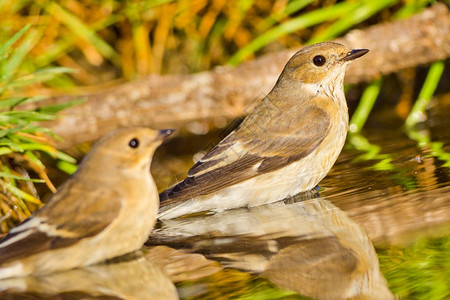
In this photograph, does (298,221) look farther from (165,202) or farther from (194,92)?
(194,92)

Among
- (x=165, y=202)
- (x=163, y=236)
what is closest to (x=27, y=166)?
(x=165, y=202)

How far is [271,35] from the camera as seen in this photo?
7.32m

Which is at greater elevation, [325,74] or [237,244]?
[325,74]

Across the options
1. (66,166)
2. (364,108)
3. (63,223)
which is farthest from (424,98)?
(63,223)

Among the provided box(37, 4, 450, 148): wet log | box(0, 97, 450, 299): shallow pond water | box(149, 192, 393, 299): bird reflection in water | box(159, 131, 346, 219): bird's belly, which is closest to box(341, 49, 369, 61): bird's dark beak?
box(159, 131, 346, 219): bird's belly

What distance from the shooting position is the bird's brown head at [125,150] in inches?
145

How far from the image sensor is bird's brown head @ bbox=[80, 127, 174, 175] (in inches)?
145

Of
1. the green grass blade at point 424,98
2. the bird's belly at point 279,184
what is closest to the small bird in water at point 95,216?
the bird's belly at point 279,184

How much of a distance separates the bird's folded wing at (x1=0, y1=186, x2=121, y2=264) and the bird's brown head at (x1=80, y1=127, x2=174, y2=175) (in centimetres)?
14

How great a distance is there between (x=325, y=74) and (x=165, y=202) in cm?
150

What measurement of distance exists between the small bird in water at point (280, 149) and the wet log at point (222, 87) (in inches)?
60.5

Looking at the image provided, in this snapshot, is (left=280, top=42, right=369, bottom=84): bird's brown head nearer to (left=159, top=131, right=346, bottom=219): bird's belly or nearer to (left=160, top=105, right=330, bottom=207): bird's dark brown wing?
(left=160, top=105, right=330, bottom=207): bird's dark brown wing

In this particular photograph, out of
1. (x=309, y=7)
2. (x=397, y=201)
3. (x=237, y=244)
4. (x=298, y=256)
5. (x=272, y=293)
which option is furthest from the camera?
(x=309, y=7)

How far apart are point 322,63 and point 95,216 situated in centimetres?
233
